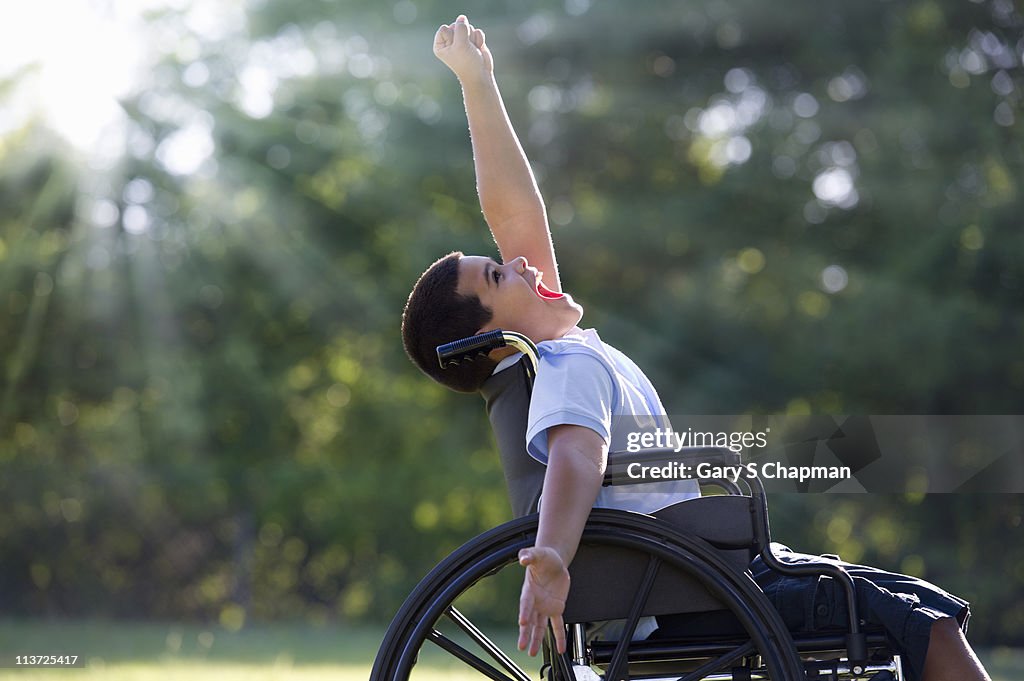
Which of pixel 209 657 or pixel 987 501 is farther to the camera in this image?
pixel 987 501

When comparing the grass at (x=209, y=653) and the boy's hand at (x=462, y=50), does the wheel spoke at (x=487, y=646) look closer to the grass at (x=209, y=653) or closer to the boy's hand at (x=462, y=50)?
the boy's hand at (x=462, y=50)

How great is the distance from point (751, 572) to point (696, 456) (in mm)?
245

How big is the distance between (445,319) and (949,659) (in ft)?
3.16

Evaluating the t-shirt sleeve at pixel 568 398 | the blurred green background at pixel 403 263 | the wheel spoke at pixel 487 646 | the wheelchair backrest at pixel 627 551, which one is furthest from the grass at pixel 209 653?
the t-shirt sleeve at pixel 568 398

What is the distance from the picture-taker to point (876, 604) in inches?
70.1

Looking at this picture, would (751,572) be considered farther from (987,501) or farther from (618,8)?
(618,8)

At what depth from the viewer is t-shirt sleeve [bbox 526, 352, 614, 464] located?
174 centimetres

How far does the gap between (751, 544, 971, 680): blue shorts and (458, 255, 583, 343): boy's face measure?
21.7 inches

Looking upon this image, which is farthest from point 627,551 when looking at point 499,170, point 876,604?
point 499,170

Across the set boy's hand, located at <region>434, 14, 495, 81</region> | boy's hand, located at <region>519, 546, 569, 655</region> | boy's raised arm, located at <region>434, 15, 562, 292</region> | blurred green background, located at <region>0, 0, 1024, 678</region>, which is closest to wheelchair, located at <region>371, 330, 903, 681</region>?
boy's hand, located at <region>519, 546, 569, 655</region>

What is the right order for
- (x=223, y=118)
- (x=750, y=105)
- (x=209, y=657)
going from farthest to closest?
1. (x=223, y=118)
2. (x=750, y=105)
3. (x=209, y=657)

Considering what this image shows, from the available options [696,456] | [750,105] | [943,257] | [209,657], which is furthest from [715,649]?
[750,105]

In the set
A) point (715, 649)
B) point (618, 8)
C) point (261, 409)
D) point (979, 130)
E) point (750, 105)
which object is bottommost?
point (715, 649)

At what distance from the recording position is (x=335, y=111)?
12352 millimetres
